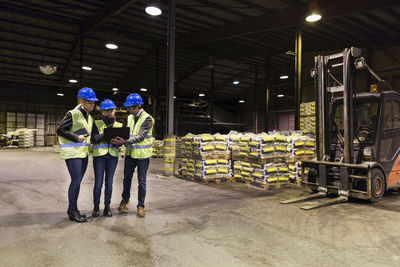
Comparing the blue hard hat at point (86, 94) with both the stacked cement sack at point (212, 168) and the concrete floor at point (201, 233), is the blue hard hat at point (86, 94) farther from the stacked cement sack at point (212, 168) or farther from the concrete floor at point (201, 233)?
the stacked cement sack at point (212, 168)

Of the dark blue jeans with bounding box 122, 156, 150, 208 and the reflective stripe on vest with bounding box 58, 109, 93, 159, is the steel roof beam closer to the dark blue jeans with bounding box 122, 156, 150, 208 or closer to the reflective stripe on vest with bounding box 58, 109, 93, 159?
the reflective stripe on vest with bounding box 58, 109, 93, 159

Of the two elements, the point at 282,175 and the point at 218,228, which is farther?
the point at 282,175

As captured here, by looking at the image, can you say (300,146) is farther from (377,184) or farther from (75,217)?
(75,217)

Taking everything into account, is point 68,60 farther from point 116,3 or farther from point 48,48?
point 116,3

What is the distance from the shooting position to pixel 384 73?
58.2 ft

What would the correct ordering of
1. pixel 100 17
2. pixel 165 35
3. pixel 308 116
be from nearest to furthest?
pixel 308 116 → pixel 100 17 → pixel 165 35

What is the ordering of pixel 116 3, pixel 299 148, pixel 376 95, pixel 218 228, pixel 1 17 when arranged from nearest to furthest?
pixel 218 228
pixel 376 95
pixel 299 148
pixel 116 3
pixel 1 17

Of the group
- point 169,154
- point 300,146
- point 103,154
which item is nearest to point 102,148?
point 103,154

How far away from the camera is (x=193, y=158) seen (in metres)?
8.54

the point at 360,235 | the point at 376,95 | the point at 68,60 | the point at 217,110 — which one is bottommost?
the point at 360,235

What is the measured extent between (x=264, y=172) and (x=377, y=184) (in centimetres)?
248

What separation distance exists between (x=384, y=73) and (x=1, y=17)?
22.9 meters

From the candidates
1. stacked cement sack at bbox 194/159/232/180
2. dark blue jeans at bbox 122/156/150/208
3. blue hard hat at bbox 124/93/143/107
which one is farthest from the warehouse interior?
blue hard hat at bbox 124/93/143/107

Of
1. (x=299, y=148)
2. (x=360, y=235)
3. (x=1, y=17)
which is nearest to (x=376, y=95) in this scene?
(x=299, y=148)
